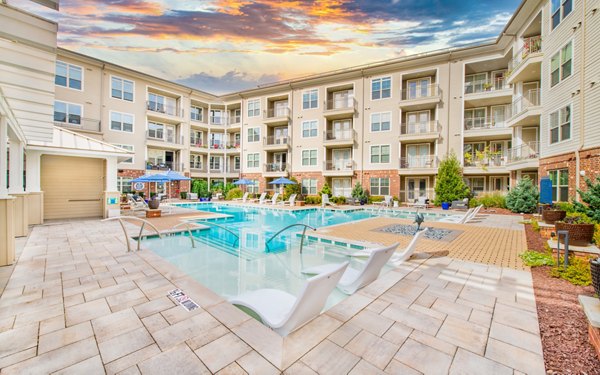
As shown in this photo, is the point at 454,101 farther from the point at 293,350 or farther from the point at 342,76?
the point at 293,350

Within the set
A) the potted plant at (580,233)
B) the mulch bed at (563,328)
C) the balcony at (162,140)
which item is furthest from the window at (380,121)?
the balcony at (162,140)

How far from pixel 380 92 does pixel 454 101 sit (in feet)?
19.0

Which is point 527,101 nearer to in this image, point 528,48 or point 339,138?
point 528,48

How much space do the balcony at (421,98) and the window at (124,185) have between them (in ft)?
81.9

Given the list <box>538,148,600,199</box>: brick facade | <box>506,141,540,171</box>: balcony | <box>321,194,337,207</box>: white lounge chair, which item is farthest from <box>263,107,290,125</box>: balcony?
<box>538,148,600,199</box>: brick facade

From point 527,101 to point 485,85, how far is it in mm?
4721

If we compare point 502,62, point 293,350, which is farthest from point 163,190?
point 502,62

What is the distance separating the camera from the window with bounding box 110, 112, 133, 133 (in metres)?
23.2

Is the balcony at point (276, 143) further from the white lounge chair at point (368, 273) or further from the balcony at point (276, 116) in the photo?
the white lounge chair at point (368, 273)

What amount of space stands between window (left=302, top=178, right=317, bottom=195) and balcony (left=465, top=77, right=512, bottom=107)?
13.9 metres

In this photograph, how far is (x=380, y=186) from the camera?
22391 mm

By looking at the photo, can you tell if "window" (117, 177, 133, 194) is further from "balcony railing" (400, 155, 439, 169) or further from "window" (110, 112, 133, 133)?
"balcony railing" (400, 155, 439, 169)

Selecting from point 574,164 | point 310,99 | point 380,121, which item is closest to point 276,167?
point 310,99

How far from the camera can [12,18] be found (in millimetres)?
3248
